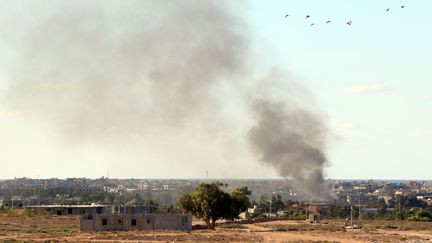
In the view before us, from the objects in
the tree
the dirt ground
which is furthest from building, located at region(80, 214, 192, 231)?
the tree

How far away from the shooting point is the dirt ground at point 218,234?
8050cm

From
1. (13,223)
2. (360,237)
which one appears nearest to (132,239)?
(360,237)

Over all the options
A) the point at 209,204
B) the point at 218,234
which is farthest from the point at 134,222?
the point at 218,234

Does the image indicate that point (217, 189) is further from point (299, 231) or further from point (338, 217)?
point (338, 217)

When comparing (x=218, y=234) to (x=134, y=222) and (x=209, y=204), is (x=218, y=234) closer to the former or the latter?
(x=134, y=222)

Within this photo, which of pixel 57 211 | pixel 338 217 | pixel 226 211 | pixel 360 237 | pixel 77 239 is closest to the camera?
pixel 77 239

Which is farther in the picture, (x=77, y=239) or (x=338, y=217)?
(x=338, y=217)

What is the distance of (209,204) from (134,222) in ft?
35.7

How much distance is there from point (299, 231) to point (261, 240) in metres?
18.9

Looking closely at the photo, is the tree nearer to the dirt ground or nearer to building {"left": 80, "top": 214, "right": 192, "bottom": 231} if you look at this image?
the dirt ground

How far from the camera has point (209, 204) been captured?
103 metres

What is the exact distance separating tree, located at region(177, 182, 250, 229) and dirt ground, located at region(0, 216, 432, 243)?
1.98m

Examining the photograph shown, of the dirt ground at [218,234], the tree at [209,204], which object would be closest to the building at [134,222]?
the dirt ground at [218,234]

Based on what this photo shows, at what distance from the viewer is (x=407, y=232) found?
4001 inches
